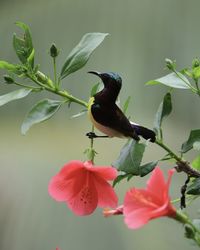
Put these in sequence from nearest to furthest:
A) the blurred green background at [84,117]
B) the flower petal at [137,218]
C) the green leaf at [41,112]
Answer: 1. the flower petal at [137,218]
2. the green leaf at [41,112]
3. the blurred green background at [84,117]

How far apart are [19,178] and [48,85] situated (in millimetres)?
934

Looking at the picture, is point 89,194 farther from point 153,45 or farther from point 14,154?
point 14,154

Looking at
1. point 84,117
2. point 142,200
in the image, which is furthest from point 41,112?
point 84,117

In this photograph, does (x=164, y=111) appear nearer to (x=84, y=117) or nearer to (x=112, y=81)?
(x=112, y=81)

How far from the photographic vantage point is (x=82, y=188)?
53 cm

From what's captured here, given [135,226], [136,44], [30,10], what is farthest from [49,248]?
[135,226]

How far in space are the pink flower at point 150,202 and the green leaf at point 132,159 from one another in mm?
113

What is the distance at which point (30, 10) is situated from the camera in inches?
59.4

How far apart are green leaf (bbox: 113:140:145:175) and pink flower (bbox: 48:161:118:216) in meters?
0.04

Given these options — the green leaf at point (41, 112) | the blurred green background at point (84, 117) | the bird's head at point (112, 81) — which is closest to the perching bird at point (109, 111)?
the bird's head at point (112, 81)

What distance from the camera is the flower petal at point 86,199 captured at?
0.52m

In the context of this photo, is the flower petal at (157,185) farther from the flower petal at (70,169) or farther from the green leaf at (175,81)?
the green leaf at (175,81)

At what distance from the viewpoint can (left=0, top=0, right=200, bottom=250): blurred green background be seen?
129 centimetres

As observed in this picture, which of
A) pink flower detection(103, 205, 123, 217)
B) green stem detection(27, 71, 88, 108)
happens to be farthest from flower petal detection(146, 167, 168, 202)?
green stem detection(27, 71, 88, 108)
